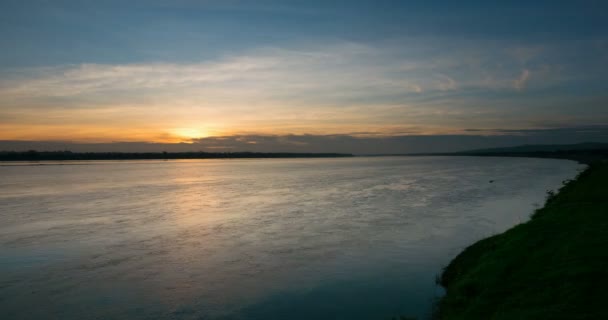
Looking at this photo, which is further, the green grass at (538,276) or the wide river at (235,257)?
the wide river at (235,257)

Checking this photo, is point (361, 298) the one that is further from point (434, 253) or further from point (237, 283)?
point (434, 253)

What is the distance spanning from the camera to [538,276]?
10820 mm

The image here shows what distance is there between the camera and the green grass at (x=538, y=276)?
8.80 metres

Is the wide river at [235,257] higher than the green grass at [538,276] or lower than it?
lower

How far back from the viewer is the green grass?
346 inches

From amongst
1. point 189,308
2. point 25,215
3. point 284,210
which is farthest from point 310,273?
point 25,215

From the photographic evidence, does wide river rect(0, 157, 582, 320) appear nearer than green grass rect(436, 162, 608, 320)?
Answer: No

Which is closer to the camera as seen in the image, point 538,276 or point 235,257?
point 538,276

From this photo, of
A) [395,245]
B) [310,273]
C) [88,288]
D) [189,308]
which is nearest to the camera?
[189,308]

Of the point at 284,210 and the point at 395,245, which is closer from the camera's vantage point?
the point at 395,245

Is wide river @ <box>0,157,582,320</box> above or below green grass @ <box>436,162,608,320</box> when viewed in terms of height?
below

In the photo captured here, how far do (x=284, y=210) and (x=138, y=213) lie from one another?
11.4 metres

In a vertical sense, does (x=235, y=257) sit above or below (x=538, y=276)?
below

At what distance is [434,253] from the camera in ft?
63.6
